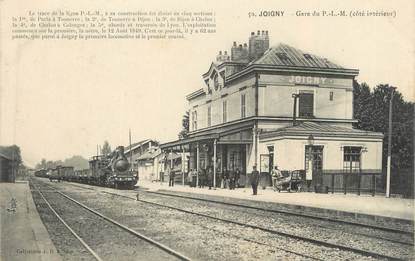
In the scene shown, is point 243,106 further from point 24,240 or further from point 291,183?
point 24,240

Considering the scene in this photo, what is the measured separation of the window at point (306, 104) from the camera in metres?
25.1

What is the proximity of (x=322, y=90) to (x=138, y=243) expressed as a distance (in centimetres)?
1847

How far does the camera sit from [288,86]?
82.7 feet

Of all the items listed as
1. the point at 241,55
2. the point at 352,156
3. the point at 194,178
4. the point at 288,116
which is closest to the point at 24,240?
the point at 352,156

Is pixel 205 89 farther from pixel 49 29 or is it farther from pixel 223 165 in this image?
pixel 49 29

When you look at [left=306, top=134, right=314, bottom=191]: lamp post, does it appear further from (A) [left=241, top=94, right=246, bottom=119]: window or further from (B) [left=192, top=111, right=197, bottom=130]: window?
(B) [left=192, top=111, right=197, bottom=130]: window

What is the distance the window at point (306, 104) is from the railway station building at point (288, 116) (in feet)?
0.16

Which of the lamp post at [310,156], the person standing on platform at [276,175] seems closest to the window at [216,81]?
the lamp post at [310,156]

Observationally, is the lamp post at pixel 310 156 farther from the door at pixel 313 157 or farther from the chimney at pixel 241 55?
the chimney at pixel 241 55

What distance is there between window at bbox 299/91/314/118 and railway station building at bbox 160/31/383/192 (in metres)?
0.05

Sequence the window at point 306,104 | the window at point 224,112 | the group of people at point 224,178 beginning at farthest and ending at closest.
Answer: the window at point 224,112 < the window at point 306,104 < the group of people at point 224,178

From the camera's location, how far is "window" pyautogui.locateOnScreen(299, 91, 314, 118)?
25.1 meters

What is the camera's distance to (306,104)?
25203mm

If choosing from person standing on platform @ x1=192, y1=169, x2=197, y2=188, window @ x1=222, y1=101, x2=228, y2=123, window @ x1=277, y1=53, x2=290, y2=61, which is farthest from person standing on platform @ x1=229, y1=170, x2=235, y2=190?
window @ x1=277, y1=53, x2=290, y2=61
